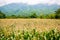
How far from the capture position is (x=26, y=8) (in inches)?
113

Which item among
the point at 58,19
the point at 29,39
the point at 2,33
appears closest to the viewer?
the point at 29,39

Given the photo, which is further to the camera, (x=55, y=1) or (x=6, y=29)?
(x=55, y=1)

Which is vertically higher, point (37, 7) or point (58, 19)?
point (37, 7)

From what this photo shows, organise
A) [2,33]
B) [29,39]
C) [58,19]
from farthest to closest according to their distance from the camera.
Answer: [58,19] → [2,33] → [29,39]

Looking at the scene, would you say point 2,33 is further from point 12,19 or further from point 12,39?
point 12,19

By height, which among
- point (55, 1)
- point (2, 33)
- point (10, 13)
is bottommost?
point (2, 33)

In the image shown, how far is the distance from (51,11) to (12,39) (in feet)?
4.14

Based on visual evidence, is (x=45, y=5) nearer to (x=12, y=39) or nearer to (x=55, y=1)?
(x=55, y=1)

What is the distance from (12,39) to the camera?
1805 millimetres

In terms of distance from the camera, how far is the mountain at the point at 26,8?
282 cm

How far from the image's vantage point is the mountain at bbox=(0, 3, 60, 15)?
2.82 m

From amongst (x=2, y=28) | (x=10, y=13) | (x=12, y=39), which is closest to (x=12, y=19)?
(x=10, y=13)

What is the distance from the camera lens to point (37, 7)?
285 centimetres

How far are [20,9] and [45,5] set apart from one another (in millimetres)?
437
